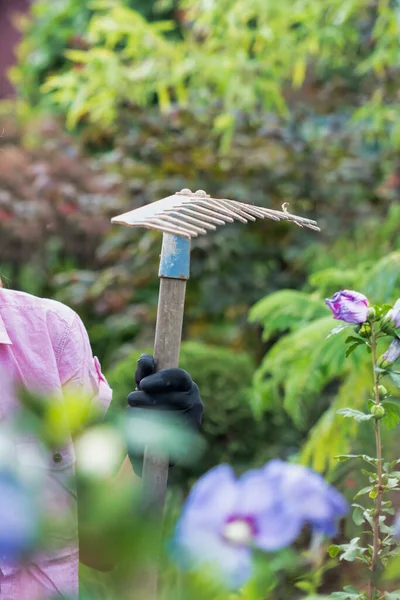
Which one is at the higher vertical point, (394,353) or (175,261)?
(175,261)

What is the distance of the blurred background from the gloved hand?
1559mm

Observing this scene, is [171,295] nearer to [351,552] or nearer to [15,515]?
[351,552]

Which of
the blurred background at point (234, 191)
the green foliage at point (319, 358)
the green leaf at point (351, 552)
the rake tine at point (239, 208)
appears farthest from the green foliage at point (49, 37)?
the green leaf at point (351, 552)

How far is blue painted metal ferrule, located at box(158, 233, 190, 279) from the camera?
121cm

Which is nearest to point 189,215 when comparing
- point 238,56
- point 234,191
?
point 238,56

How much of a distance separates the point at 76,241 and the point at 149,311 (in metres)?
1.38

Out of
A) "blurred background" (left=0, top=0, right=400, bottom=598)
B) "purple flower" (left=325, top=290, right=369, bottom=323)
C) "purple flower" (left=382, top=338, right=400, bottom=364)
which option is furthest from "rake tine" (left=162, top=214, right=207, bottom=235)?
"blurred background" (left=0, top=0, right=400, bottom=598)

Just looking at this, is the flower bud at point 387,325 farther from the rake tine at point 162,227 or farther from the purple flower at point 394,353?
the rake tine at point 162,227

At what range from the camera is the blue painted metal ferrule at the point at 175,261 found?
121 cm

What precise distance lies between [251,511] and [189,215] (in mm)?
Result: 739

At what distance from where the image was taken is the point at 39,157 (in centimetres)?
662

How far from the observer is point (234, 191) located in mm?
4598

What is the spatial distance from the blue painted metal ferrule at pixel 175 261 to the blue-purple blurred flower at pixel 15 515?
791mm

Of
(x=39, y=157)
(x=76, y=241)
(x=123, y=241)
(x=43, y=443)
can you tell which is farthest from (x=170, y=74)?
(x=43, y=443)
